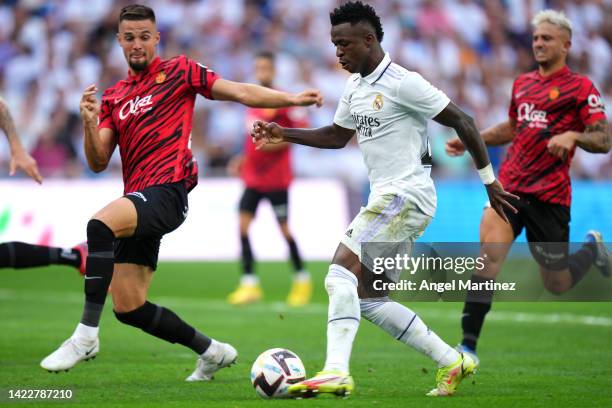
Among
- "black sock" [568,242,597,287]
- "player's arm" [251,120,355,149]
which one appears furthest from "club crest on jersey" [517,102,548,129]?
"player's arm" [251,120,355,149]

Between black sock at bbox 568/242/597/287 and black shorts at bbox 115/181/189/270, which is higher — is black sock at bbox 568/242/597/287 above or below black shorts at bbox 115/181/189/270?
below

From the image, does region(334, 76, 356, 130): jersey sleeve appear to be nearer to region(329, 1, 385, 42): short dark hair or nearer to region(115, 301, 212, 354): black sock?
region(329, 1, 385, 42): short dark hair

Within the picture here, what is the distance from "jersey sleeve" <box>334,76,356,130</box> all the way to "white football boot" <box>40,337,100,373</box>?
2.27 m

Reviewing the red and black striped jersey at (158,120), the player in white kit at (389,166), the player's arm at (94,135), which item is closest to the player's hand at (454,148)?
the player in white kit at (389,166)

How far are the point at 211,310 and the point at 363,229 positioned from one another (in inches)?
272

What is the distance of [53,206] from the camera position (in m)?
18.9

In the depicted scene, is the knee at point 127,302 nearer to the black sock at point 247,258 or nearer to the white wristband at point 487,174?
the white wristband at point 487,174

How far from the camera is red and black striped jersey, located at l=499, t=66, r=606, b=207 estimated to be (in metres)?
9.15

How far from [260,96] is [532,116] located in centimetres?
278

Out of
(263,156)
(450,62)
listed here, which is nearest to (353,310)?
(263,156)

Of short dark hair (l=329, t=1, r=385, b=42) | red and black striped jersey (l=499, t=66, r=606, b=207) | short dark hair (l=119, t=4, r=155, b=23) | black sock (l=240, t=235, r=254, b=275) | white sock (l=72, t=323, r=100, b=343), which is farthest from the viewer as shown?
black sock (l=240, t=235, r=254, b=275)

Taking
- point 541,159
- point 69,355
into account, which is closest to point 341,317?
point 69,355

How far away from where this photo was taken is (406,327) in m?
7.12

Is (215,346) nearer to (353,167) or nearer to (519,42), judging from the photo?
(353,167)
